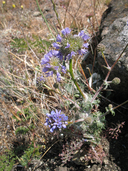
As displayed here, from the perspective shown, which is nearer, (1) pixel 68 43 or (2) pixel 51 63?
(1) pixel 68 43

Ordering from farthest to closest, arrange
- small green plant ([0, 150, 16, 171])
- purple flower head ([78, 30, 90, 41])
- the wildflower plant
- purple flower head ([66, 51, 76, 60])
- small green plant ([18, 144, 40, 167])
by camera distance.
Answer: small green plant ([18, 144, 40, 167]), small green plant ([0, 150, 16, 171]), the wildflower plant, purple flower head ([78, 30, 90, 41]), purple flower head ([66, 51, 76, 60])

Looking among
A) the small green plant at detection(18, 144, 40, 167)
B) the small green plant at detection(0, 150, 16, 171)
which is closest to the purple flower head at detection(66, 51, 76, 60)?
the small green plant at detection(18, 144, 40, 167)

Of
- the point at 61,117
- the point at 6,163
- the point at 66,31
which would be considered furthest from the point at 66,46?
the point at 6,163

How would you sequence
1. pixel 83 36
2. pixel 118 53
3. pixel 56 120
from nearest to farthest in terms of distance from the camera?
pixel 83 36, pixel 56 120, pixel 118 53

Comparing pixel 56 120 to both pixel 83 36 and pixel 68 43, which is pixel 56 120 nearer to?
pixel 68 43

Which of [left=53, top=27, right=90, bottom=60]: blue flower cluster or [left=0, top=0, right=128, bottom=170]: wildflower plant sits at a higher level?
[left=53, top=27, right=90, bottom=60]: blue flower cluster

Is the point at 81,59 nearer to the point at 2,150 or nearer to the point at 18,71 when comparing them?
the point at 18,71

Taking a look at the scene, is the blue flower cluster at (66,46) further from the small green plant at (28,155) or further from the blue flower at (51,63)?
the small green plant at (28,155)

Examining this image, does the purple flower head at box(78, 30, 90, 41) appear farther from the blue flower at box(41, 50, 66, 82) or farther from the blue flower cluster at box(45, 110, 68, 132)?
the blue flower cluster at box(45, 110, 68, 132)

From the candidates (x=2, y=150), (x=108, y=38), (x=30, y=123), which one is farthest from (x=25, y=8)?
(x=2, y=150)

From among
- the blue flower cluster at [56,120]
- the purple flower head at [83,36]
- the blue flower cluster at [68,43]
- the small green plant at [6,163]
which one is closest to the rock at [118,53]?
the purple flower head at [83,36]

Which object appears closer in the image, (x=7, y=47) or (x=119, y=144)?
(x=119, y=144)
